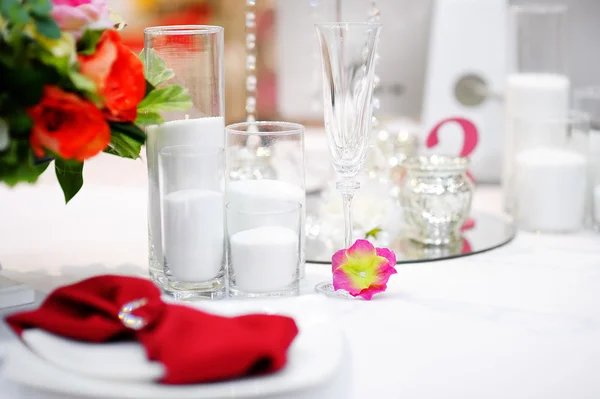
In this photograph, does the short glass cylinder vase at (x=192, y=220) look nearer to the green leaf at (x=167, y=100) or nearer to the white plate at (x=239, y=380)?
the green leaf at (x=167, y=100)

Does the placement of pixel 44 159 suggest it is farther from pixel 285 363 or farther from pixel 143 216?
pixel 143 216

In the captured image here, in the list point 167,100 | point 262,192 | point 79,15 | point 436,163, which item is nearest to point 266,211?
point 262,192

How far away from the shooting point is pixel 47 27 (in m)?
0.69

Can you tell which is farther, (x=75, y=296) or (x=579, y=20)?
(x=579, y=20)

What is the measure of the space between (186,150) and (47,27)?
0.20 metres

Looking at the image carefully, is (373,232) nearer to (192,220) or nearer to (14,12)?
(192,220)

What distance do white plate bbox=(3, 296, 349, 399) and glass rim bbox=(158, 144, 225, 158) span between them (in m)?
0.26

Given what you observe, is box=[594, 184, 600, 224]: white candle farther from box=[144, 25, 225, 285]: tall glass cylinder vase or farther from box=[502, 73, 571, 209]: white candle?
box=[144, 25, 225, 285]: tall glass cylinder vase

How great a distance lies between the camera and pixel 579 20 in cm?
172

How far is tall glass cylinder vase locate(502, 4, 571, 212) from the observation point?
53.5 inches

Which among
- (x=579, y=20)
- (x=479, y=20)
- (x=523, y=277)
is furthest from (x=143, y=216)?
(x=579, y=20)

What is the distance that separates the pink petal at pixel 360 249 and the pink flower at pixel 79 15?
1.05 ft

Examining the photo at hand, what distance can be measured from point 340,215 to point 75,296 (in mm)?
517

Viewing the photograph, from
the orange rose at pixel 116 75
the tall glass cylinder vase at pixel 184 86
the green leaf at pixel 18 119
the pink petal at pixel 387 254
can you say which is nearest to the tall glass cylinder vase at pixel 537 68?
the pink petal at pixel 387 254
